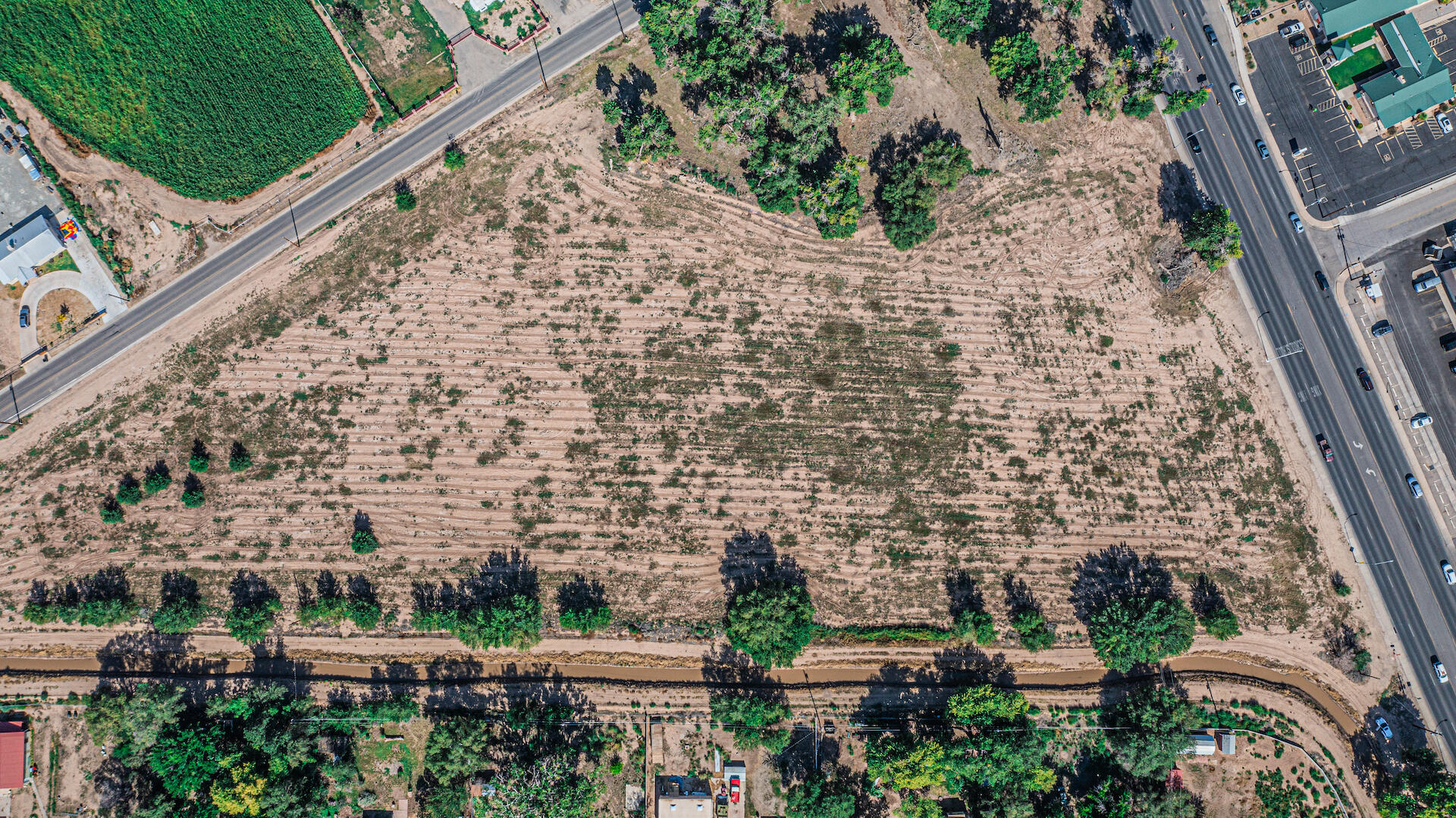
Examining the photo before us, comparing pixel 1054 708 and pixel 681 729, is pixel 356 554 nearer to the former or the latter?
pixel 681 729

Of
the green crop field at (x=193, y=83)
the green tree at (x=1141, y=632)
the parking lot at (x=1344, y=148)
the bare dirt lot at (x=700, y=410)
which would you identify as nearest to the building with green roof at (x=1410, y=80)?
the parking lot at (x=1344, y=148)

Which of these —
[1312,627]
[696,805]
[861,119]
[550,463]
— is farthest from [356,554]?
[1312,627]

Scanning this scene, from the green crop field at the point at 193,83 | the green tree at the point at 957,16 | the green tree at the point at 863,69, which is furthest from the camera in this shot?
the green crop field at the point at 193,83

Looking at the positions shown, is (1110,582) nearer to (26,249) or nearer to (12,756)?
(12,756)

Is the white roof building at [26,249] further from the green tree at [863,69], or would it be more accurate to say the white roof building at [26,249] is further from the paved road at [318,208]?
the green tree at [863,69]

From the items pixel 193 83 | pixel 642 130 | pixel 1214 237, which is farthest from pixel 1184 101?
pixel 193 83

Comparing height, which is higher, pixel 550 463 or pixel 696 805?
pixel 550 463

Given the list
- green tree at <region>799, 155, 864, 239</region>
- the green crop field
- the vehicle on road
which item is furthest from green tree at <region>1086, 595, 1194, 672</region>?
the green crop field
